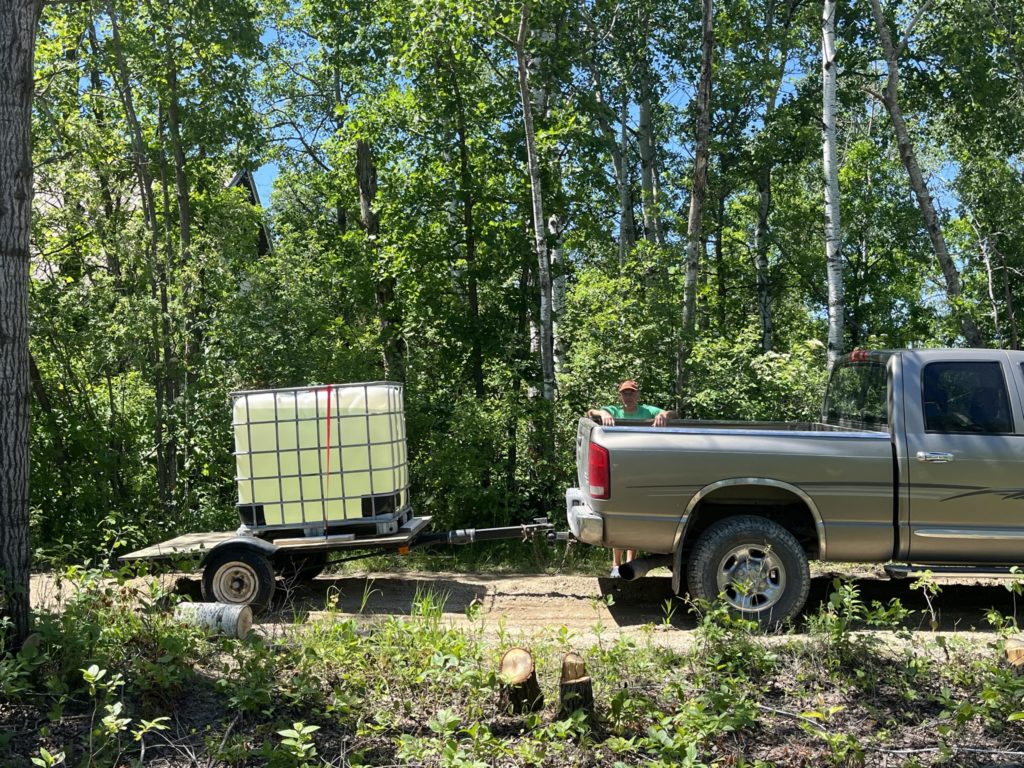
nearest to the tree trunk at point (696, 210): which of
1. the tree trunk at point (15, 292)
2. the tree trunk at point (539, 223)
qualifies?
the tree trunk at point (539, 223)

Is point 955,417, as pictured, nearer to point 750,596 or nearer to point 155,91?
point 750,596

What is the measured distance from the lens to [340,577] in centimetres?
973

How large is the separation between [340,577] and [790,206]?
21.5 m

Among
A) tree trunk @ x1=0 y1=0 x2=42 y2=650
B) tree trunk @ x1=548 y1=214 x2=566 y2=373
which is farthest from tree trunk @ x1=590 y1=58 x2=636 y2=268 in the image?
tree trunk @ x1=0 y1=0 x2=42 y2=650

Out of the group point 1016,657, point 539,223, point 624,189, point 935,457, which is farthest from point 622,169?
point 1016,657

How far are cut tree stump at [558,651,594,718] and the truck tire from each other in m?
2.16

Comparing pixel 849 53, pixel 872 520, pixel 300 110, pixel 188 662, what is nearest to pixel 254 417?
pixel 188 662

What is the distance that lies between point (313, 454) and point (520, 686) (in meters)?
3.83

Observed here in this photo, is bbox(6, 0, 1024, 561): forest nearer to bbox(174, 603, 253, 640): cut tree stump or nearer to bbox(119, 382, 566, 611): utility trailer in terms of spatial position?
bbox(119, 382, 566, 611): utility trailer

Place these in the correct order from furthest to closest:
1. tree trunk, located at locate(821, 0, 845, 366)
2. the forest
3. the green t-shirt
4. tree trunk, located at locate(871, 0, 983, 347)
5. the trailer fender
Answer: tree trunk, located at locate(821, 0, 845, 366)
tree trunk, located at locate(871, 0, 983, 347)
the forest
the green t-shirt
the trailer fender

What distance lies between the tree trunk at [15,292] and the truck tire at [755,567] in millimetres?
4495

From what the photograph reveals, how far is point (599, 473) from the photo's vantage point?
7.05 metres

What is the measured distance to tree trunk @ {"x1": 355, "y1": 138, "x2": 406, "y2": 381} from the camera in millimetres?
14027

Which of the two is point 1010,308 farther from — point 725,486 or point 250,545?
point 250,545
